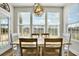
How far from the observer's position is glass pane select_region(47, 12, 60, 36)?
7.95 m

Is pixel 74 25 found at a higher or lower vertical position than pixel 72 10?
lower

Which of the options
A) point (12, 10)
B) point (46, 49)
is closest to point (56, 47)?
point (46, 49)

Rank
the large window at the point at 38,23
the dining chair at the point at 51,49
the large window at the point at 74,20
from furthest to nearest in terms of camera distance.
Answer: the large window at the point at 38,23 → the large window at the point at 74,20 → the dining chair at the point at 51,49

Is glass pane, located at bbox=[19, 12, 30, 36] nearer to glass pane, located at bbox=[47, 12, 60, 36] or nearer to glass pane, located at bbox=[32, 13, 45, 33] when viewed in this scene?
glass pane, located at bbox=[32, 13, 45, 33]

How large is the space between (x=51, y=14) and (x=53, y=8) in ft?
1.18

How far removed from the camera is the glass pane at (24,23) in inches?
313

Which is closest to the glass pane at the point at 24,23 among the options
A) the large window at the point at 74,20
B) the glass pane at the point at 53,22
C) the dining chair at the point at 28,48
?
the glass pane at the point at 53,22

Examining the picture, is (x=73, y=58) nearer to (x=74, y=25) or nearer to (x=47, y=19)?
(x=74, y=25)

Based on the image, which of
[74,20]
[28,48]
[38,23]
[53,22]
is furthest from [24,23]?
[28,48]

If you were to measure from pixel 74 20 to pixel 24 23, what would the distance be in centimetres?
297

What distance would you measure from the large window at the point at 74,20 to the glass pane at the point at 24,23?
234 centimetres

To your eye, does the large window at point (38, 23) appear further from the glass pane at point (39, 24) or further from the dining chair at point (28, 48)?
the dining chair at point (28, 48)

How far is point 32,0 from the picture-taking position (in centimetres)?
86

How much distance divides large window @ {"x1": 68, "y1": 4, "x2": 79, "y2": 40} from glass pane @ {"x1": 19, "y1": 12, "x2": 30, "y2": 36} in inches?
92.3
